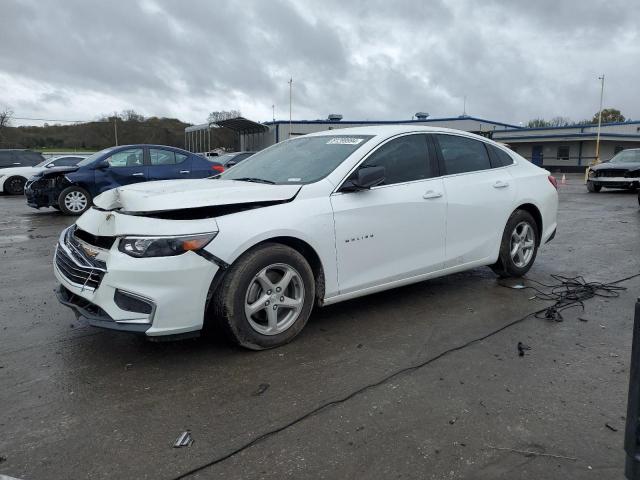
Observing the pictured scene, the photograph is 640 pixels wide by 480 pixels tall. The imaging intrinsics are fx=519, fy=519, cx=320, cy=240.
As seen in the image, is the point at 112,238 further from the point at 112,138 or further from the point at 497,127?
the point at 112,138

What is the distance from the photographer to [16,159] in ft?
68.2

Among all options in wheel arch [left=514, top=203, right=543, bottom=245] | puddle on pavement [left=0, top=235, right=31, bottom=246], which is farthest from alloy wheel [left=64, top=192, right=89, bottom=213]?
wheel arch [left=514, top=203, right=543, bottom=245]

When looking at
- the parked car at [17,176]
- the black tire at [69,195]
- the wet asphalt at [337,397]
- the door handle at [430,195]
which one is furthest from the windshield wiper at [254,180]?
the parked car at [17,176]

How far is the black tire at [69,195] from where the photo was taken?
470 inches

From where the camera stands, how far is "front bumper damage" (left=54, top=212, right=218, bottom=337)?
10.8ft

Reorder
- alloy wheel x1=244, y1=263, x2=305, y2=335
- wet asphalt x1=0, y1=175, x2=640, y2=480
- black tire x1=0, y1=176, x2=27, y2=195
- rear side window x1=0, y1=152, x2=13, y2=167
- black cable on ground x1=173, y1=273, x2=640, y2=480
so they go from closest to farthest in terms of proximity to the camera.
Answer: wet asphalt x1=0, y1=175, x2=640, y2=480 → black cable on ground x1=173, y1=273, x2=640, y2=480 → alloy wheel x1=244, y1=263, x2=305, y2=335 → black tire x1=0, y1=176, x2=27, y2=195 → rear side window x1=0, y1=152, x2=13, y2=167

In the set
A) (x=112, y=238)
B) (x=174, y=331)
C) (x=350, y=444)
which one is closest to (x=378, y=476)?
(x=350, y=444)

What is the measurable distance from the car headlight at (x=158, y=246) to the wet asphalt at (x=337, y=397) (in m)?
0.82

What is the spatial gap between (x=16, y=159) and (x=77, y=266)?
2042 cm

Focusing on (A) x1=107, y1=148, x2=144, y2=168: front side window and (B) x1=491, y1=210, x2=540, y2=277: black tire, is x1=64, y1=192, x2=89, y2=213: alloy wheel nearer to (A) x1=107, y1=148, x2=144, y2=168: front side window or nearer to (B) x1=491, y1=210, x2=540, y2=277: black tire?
(A) x1=107, y1=148, x2=144, y2=168: front side window

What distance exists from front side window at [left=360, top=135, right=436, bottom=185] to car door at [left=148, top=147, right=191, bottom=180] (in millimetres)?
8302

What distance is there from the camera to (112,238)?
11.5 ft

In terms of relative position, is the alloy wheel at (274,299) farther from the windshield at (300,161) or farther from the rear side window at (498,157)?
the rear side window at (498,157)

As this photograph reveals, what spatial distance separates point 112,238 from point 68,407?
3.59 ft
